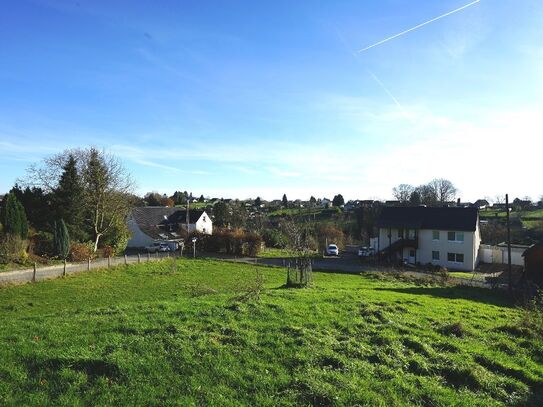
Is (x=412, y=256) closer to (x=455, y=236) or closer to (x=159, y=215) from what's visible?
(x=455, y=236)

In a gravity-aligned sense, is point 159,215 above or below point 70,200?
below

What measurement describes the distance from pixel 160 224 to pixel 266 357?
54.2 meters

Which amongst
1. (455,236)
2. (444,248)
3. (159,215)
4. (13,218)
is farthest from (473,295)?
(159,215)

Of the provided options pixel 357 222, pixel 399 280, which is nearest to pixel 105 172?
pixel 399 280

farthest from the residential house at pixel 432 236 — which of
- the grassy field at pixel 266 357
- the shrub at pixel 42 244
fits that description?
the shrub at pixel 42 244

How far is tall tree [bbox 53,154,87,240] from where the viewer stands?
1459 inches

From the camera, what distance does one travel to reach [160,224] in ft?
194

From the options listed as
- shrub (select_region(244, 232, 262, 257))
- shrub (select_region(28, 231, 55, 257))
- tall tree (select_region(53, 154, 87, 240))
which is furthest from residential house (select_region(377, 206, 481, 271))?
shrub (select_region(28, 231, 55, 257))

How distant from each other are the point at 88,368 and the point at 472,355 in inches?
303

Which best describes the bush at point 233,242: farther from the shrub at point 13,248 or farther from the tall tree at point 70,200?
the shrub at point 13,248

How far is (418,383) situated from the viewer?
22.8 ft

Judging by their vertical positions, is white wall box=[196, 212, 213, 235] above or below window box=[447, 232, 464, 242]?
above

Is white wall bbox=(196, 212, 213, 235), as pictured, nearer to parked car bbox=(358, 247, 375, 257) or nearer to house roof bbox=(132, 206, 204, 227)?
house roof bbox=(132, 206, 204, 227)

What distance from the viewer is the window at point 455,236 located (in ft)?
143
